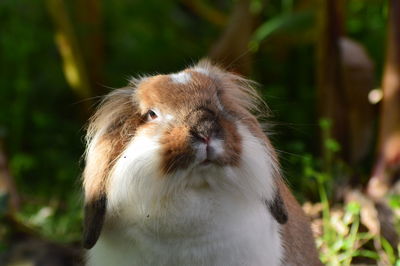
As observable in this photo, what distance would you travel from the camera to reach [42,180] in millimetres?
7309

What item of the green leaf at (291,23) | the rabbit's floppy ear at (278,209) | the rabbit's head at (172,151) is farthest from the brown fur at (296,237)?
the green leaf at (291,23)

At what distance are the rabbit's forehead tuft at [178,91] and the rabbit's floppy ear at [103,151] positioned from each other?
3.3 inches

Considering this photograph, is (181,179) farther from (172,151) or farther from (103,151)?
(103,151)

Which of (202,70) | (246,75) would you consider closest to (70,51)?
(246,75)

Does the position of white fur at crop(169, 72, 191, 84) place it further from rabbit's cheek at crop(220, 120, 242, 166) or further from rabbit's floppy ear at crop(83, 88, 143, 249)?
rabbit's cheek at crop(220, 120, 242, 166)

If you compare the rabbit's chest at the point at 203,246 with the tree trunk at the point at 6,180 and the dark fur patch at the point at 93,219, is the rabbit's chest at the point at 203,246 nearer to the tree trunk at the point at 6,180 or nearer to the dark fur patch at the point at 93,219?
the dark fur patch at the point at 93,219

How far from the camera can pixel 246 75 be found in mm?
5961

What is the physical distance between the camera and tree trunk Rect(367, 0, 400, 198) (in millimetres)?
5652

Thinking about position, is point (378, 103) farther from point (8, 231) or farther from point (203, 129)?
point (203, 129)

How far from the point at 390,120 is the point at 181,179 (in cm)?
292

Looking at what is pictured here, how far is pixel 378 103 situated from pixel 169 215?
3.27 meters

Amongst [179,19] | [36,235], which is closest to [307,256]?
[36,235]

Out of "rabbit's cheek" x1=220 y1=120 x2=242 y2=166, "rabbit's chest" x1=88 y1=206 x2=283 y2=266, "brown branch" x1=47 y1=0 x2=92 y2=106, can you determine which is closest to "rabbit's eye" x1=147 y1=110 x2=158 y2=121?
"rabbit's cheek" x1=220 y1=120 x2=242 y2=166

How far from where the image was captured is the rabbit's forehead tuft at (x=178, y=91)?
337cm
